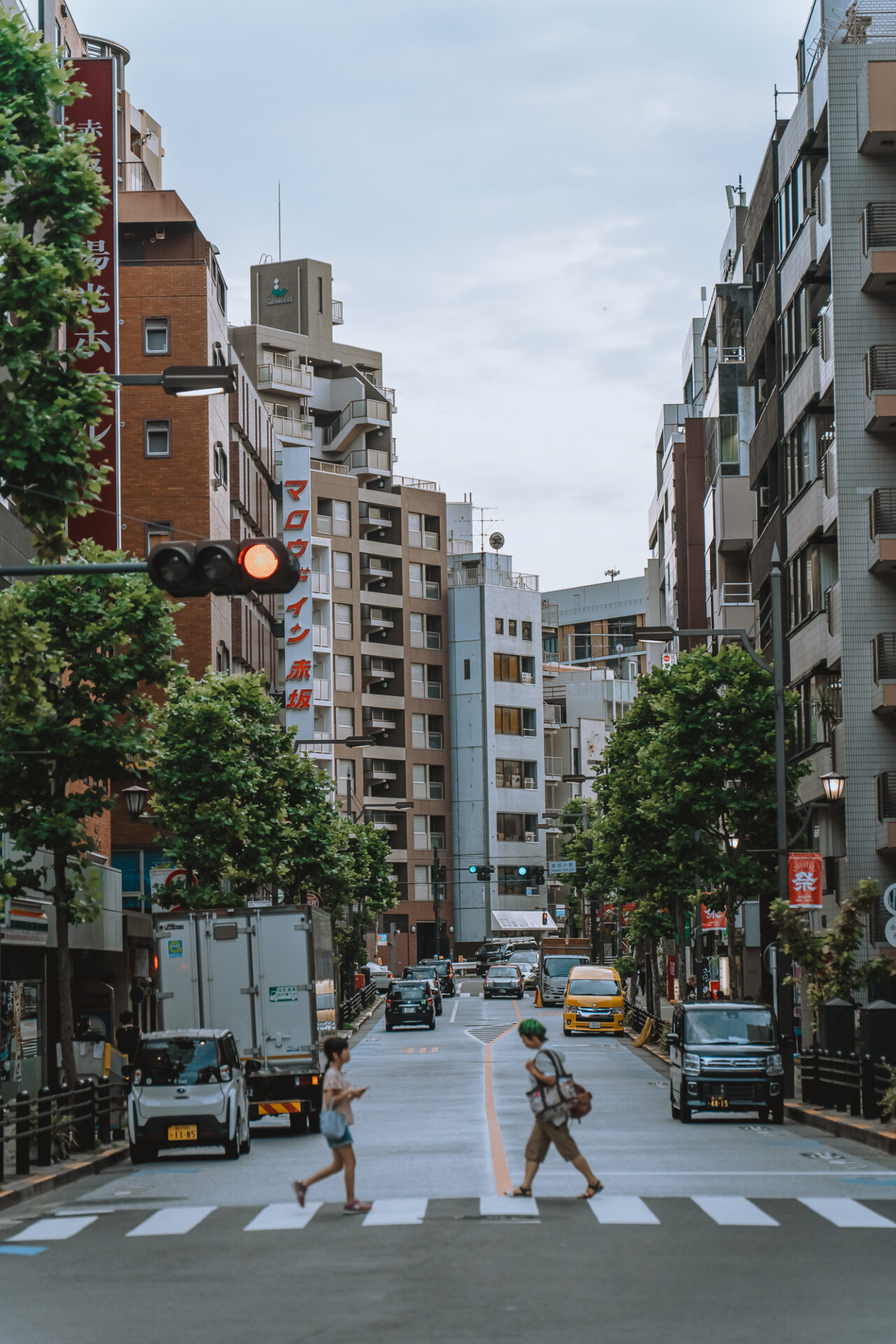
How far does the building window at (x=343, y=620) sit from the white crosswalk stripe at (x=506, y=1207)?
367 ft

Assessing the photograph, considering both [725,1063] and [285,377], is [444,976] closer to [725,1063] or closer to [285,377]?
[285,377]

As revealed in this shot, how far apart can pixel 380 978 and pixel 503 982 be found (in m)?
10.8

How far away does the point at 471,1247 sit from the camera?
15.5 meters

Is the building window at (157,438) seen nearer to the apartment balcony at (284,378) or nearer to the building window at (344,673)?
the apartment balcony at (284,378)

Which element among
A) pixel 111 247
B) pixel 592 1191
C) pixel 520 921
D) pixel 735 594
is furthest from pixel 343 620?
pixel 592 1191

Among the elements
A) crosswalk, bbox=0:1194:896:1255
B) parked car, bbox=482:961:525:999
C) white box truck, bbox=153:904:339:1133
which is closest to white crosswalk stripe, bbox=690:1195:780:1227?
crosswalk, bbox=0:1194:896:1255

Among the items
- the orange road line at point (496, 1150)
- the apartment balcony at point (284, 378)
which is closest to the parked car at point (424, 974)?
the apartment balcony at point (284, 378)

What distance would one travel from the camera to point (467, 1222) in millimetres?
17156

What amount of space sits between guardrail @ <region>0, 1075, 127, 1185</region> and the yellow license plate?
1.28 metres

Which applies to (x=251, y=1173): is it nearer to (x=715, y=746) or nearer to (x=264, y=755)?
(x=715, y=746)

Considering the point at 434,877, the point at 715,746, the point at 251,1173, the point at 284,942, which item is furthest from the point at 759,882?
the point at 434,877

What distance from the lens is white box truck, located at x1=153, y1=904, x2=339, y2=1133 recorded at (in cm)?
3095

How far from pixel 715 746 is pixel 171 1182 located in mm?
24628

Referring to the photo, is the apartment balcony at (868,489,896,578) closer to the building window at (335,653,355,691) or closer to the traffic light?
the traffic light
